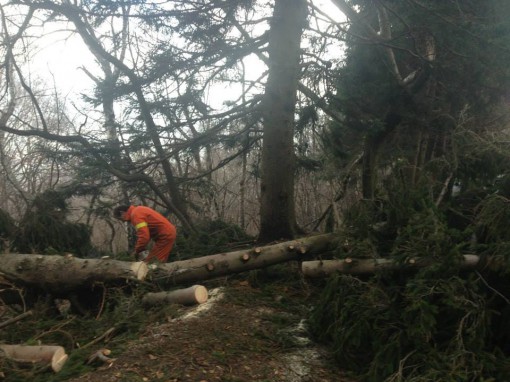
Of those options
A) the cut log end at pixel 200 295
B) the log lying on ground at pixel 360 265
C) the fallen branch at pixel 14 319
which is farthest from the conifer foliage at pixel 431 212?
the fallen branch at pixel 14 319

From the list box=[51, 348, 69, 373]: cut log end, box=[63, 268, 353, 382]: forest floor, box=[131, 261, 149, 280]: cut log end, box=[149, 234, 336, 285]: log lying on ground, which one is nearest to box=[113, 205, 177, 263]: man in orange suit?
box=[149, 234, 336, 285]: log lying on ground

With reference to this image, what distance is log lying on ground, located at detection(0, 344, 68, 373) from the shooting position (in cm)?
426

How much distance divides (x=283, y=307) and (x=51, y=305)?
2.92 m

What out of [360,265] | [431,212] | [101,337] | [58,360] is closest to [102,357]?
[58,360]

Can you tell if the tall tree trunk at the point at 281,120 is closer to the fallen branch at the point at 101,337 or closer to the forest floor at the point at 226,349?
the forest floor at the point at 226,349

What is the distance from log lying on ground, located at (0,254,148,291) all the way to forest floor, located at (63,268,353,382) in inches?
35.0

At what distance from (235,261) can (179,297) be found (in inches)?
43.4

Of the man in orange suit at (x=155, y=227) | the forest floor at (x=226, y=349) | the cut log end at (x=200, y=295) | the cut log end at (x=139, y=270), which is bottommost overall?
the forest floor at (x=226, y=349)

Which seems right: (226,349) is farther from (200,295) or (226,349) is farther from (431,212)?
(431,212)

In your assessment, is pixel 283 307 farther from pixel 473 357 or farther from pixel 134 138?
pixel 134 138

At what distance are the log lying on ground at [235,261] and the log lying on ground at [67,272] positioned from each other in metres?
0.39

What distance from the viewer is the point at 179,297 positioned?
560cm

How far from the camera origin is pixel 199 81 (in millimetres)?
8969

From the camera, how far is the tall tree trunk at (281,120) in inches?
325
